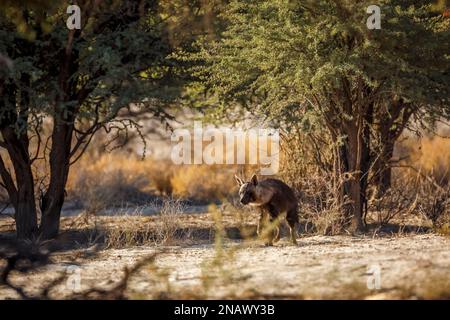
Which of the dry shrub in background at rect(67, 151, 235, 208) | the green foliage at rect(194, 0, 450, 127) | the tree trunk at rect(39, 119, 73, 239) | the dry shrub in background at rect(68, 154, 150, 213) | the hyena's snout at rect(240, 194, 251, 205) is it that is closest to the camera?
the green foliage at rect(194, 0, 450, 127)

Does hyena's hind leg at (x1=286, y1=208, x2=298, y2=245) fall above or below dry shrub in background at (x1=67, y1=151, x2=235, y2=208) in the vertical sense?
below

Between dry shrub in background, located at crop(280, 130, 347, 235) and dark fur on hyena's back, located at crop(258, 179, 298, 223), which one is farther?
dry shrub in background, located at crop(280, 130, 347, 235)

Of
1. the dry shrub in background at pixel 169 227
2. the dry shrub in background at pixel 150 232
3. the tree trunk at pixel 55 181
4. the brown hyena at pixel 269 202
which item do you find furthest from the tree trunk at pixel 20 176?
the brown hyena at pixel 269 202

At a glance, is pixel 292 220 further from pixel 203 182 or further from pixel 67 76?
pixel 203 182

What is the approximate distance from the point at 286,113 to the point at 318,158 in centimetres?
131

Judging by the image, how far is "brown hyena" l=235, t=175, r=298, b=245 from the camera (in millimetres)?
12977

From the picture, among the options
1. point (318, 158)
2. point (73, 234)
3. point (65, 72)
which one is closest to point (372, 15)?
point (318, 158)

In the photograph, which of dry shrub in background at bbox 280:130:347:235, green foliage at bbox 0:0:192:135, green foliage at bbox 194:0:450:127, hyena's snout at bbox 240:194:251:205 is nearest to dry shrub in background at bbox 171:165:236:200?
dry shrub in background at bbox 280:130:347:235

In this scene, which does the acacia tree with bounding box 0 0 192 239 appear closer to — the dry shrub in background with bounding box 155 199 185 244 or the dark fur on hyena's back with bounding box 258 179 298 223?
the dry shrub in background with bounding box 155 199 185 244

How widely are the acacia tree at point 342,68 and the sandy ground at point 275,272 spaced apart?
2.16 metres

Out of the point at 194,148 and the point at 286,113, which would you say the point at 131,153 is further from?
the point at 286,113

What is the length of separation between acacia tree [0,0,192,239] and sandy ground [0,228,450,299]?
2374mm

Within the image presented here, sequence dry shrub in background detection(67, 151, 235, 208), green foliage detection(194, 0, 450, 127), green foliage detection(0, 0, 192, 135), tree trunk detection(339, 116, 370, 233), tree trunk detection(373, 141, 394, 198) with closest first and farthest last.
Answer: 1. green foliage detection(194, 0, 450, 127)
2. green foliage detection(0, 0, 192, 135)
3. tree trunk detection(339, 116, 370, 233)
4. tree trunk detection(373, 141, 394, 198)
5. dry shrub in background detection(67, 151, 235, 208)

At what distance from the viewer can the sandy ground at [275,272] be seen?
8.79m
